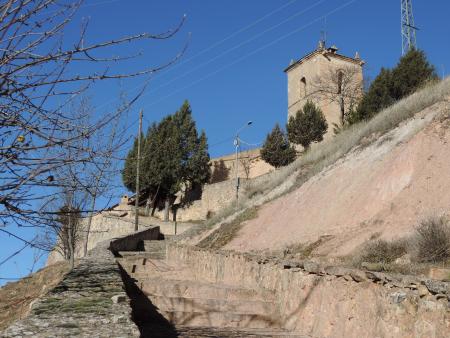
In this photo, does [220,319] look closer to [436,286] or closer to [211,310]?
[211,310]

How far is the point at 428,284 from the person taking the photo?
395cm

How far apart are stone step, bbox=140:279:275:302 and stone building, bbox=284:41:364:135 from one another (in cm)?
3194

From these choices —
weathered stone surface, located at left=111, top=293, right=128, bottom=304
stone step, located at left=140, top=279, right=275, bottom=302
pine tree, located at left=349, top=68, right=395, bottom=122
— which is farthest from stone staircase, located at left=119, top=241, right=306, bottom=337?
pine tree, located at left=349, top=68, right=395, bottom=122

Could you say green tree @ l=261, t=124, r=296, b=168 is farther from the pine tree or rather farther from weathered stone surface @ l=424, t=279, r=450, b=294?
weathered stone surface @ l=424, t=279, r=450, b=294

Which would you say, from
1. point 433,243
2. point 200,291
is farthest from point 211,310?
point 433,243

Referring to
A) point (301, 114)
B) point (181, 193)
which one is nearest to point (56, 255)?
point (181, 193)

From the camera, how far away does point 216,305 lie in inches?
264

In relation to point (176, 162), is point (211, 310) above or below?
below

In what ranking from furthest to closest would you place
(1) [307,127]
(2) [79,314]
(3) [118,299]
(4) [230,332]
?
1. (1) [307,127]
2. (4) [230,332]
3. (3) [118,299]
4. (2) [79,314]

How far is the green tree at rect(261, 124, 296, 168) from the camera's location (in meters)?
36.2

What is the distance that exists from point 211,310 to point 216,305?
150mm

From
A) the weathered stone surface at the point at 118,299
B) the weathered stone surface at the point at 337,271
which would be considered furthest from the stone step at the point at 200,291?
the weathered stone surface at the point at 118,299

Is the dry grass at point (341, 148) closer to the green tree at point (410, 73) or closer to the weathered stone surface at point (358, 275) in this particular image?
the weathered stone surface at point (358, 275)

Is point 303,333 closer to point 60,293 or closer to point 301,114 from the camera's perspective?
point 60,293
